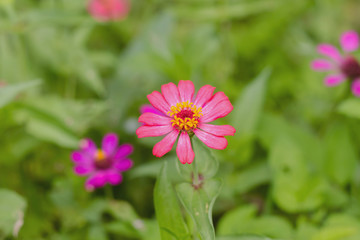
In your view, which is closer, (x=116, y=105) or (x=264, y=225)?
(x=264, y=225)

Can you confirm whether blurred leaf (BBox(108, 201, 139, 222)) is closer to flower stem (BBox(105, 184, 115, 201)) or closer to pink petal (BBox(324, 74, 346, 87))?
flower stem (BBox(105, 184, 115, 201))

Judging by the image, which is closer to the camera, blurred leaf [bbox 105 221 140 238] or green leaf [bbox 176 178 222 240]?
green leaf [bbox 176 178 222 240]

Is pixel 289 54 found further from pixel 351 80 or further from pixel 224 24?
pixel 351 80

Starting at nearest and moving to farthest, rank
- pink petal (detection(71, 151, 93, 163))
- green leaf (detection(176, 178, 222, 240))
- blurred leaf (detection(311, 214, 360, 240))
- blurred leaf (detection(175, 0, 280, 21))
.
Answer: green leaf (detection(176, 178, 222, 240)) → blurred leaf (detection(311, 214, 360, 240)) → pink petal (detection(71, 151, 93, 163)) → blurred leaf (detection(175, 0, 280, 21))

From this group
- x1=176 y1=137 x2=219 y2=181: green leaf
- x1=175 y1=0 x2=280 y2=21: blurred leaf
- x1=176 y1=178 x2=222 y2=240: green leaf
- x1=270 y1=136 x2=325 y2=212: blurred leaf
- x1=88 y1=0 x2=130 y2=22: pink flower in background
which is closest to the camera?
x1=176 y1=178 x2=222 y2=240: green leaf

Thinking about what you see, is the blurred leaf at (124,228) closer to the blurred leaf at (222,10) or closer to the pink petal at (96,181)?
the pink petal at (96,181)

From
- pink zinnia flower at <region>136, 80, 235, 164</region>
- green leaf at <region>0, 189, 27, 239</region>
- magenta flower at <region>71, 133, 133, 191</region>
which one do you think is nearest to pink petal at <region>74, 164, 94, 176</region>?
magenta flower at <region>71, 133, 133, 191</region>

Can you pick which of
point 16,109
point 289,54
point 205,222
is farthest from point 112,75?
point 205,222
